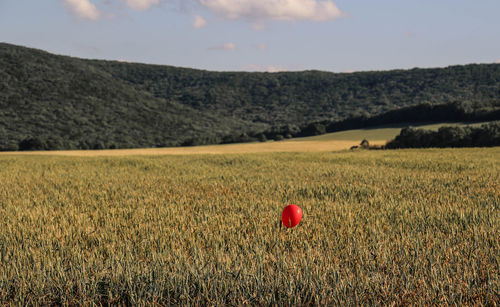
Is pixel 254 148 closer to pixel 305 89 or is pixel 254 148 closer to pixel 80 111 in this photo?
pixel 80 111

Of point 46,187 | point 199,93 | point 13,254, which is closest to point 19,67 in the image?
point 199,93

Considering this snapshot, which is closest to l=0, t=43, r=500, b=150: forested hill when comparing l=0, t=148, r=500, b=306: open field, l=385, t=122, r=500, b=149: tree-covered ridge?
l=385, t=122, r=500, b=149: tree-covered ridge

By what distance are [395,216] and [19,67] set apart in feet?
A: 329

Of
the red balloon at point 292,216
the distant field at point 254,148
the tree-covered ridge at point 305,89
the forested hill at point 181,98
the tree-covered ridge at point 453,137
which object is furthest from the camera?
the tree-covered ridge at point 305,89

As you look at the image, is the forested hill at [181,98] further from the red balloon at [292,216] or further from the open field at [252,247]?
the red balloon at [292,216]

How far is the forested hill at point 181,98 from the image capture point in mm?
65750

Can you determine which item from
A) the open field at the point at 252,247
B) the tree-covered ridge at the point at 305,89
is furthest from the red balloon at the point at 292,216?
the tree-covered ridge at the point at 305,89

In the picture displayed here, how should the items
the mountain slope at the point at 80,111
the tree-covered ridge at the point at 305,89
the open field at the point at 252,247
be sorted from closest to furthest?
the open field at the point at 252,247 → the mountain slope at the point at 80,111 → the tree-covered ridge at the point at 305,89

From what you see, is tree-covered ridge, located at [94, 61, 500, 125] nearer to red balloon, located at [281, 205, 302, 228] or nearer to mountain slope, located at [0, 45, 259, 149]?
mountain slope, located at [0, 45, 259, 149]

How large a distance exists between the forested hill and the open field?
150ft

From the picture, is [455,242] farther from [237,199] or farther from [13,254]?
[13,254]

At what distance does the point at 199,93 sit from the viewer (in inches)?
4289

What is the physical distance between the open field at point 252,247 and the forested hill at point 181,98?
150 feet

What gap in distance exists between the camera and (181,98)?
4195 inches
